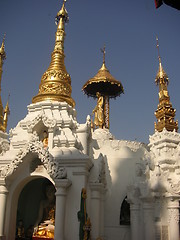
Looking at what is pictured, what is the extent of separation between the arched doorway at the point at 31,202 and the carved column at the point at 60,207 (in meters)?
2.56

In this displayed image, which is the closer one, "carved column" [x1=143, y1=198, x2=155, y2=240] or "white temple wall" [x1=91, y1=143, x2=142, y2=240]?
"carved column" [x1=143, y1=198, x2=155, y2=240]

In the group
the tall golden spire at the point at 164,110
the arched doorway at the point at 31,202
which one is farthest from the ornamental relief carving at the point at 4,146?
the tall golden spire at the point at 164,110

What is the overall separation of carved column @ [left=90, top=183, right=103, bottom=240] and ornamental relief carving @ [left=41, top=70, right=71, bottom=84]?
5.38m

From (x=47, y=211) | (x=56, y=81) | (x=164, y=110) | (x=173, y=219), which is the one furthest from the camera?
(x=164, y=110)

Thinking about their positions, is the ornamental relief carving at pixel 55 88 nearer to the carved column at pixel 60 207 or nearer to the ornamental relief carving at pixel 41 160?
the ornamental relief carving at pixel 41 160

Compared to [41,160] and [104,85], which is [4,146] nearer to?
[41,160]

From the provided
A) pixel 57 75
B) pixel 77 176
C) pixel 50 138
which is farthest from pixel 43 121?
pixel 57 75

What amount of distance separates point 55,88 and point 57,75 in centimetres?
78

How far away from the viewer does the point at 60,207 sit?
9805 millimetres

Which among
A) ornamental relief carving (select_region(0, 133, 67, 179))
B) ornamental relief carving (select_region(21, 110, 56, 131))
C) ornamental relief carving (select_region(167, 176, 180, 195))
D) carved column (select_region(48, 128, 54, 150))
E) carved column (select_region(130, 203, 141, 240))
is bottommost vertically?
carved column (select_region(130, 203, 141, 240))

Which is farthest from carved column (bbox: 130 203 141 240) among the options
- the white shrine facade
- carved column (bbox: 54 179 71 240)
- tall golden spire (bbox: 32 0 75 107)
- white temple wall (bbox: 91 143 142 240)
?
tall golden spire (bbox: 32 0 75 107)

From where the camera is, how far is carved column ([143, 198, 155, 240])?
1119 centimetres

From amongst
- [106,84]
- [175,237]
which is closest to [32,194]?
[175,237]

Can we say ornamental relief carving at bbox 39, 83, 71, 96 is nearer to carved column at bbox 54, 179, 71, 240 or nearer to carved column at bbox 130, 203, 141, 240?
carved column at bbox 54, 179, 71, 240
